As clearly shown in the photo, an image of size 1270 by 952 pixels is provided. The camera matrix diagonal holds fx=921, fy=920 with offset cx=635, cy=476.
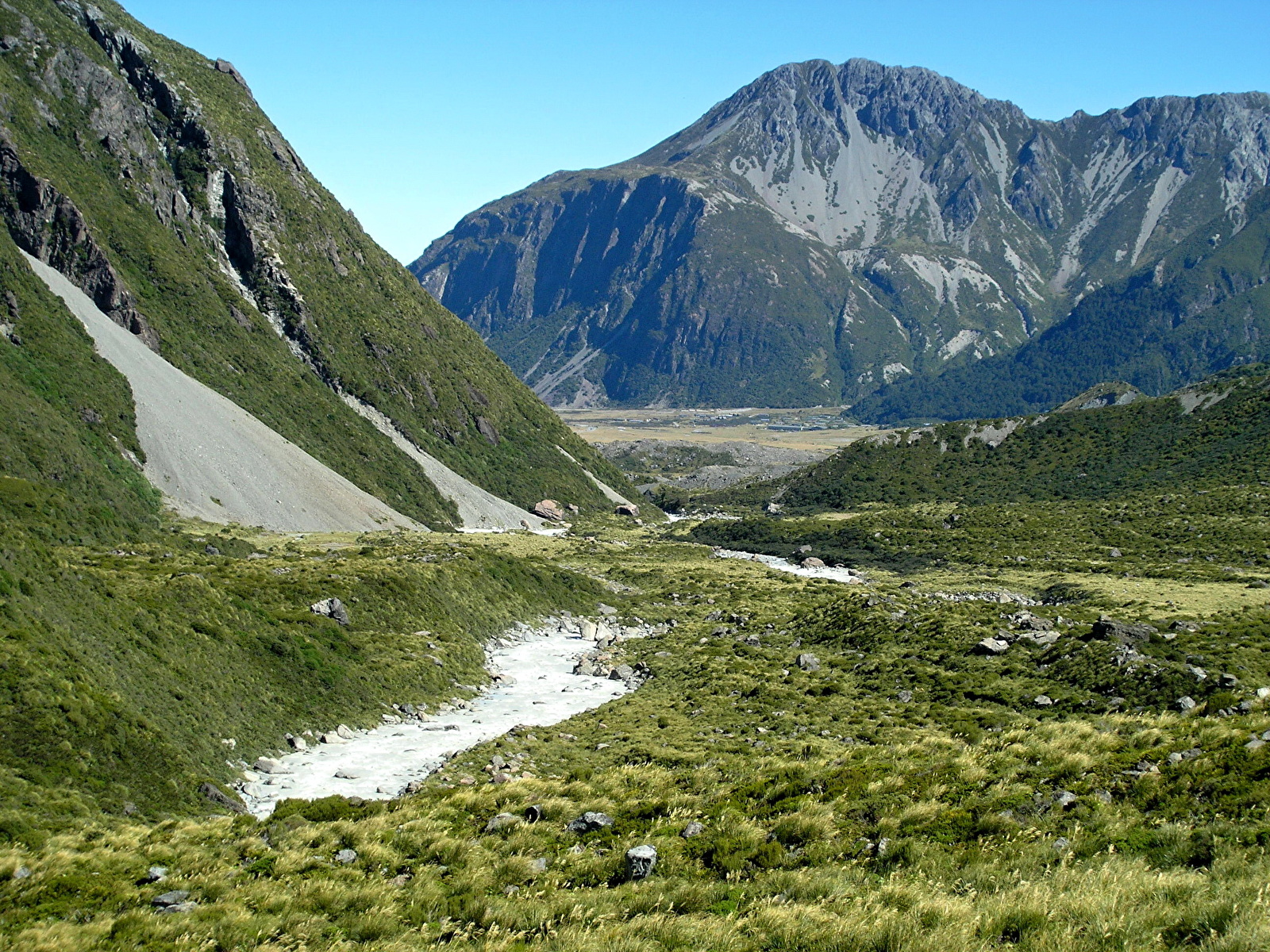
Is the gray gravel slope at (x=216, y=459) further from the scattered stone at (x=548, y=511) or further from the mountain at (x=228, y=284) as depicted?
the scattered stone at (x=548, y=511)

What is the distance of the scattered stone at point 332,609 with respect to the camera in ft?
163

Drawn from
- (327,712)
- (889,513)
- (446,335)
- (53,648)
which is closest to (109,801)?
(53,648)

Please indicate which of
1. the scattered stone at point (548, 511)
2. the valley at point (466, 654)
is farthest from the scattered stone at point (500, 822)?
the scattered stone at point (548, 511)

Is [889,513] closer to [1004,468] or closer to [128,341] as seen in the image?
[1004,468]

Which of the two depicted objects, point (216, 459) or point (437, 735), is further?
point (216, 459)

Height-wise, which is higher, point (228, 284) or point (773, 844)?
point (228, 284)

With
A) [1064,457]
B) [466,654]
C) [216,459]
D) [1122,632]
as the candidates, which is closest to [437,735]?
[466,654]

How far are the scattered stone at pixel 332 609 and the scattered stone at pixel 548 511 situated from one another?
86.6 meters

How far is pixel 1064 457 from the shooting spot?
15550 centimetres

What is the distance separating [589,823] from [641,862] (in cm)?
392

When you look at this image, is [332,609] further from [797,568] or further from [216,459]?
[797,568]

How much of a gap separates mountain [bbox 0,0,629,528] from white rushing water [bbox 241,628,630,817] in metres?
50.2

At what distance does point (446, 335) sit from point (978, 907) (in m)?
161

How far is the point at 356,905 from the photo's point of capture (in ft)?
56.4
